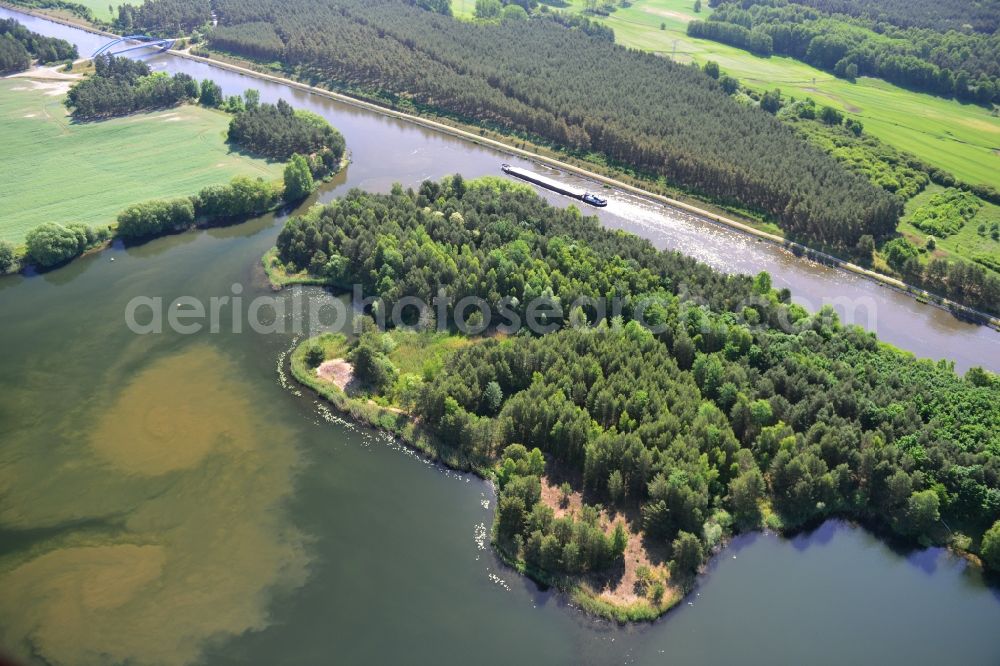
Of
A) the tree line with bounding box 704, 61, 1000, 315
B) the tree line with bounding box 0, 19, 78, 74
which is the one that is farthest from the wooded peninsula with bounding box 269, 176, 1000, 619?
the tree line with bounding box 0, 19, 78, 74

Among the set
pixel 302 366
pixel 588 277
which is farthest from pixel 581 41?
pixel 302 366

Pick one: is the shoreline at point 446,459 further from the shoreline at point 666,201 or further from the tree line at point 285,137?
the shoreline at point 666,201

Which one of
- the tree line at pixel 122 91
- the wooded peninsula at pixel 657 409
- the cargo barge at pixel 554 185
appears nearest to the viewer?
the wooded peninsula at pixel 657 409

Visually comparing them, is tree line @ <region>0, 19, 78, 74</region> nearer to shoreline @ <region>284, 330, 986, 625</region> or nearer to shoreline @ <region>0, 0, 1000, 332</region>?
shoreline @ <region>0, 0, 1000, 332</region>

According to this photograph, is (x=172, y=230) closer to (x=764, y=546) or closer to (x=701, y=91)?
(x=764, y=546)

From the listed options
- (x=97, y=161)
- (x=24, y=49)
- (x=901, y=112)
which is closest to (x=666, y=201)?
(x=901, y=112)

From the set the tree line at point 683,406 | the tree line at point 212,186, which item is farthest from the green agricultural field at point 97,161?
the tree line at point 683,406
